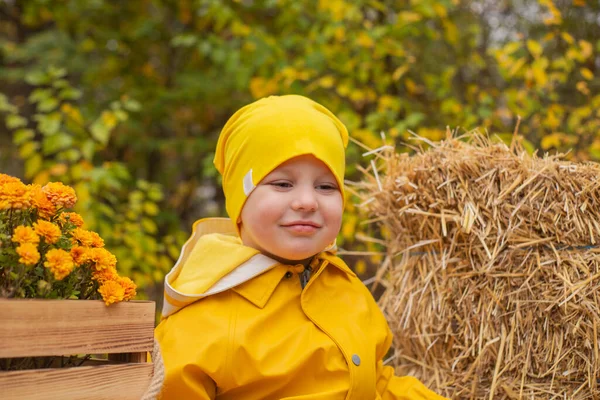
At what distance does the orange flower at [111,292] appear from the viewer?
152 cm

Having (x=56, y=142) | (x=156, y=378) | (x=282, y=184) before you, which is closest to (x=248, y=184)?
(x=282, y=184)

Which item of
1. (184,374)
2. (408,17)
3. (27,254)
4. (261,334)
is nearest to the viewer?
(27,254)

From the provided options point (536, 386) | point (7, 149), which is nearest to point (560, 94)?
point (536, 386)

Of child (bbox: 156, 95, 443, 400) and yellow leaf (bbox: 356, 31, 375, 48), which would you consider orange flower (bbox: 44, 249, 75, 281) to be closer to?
child (bbox: 156, 95, 443, 400)

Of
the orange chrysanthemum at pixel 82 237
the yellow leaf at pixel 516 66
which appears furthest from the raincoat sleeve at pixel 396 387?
the yellow leaf at pixel 516 66

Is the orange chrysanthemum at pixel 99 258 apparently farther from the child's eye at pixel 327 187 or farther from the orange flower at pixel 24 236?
the child's eye at pixel 327 187

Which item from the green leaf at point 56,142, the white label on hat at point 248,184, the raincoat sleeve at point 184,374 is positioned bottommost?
the green leaf at point 56,142

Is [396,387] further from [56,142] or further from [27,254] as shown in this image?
[56,142]

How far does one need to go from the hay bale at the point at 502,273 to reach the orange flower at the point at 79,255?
4.30ft

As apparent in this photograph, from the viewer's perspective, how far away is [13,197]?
4.92 feet

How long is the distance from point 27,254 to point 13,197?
193mm

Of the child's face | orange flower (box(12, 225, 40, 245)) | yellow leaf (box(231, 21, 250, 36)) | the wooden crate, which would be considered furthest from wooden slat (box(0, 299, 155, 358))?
yellow leaf (box(231, 21, 250, 36))

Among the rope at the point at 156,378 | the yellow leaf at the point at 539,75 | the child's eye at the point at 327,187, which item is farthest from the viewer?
the yellow leaf at the point at 539,75

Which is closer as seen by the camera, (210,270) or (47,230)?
(47,230)
